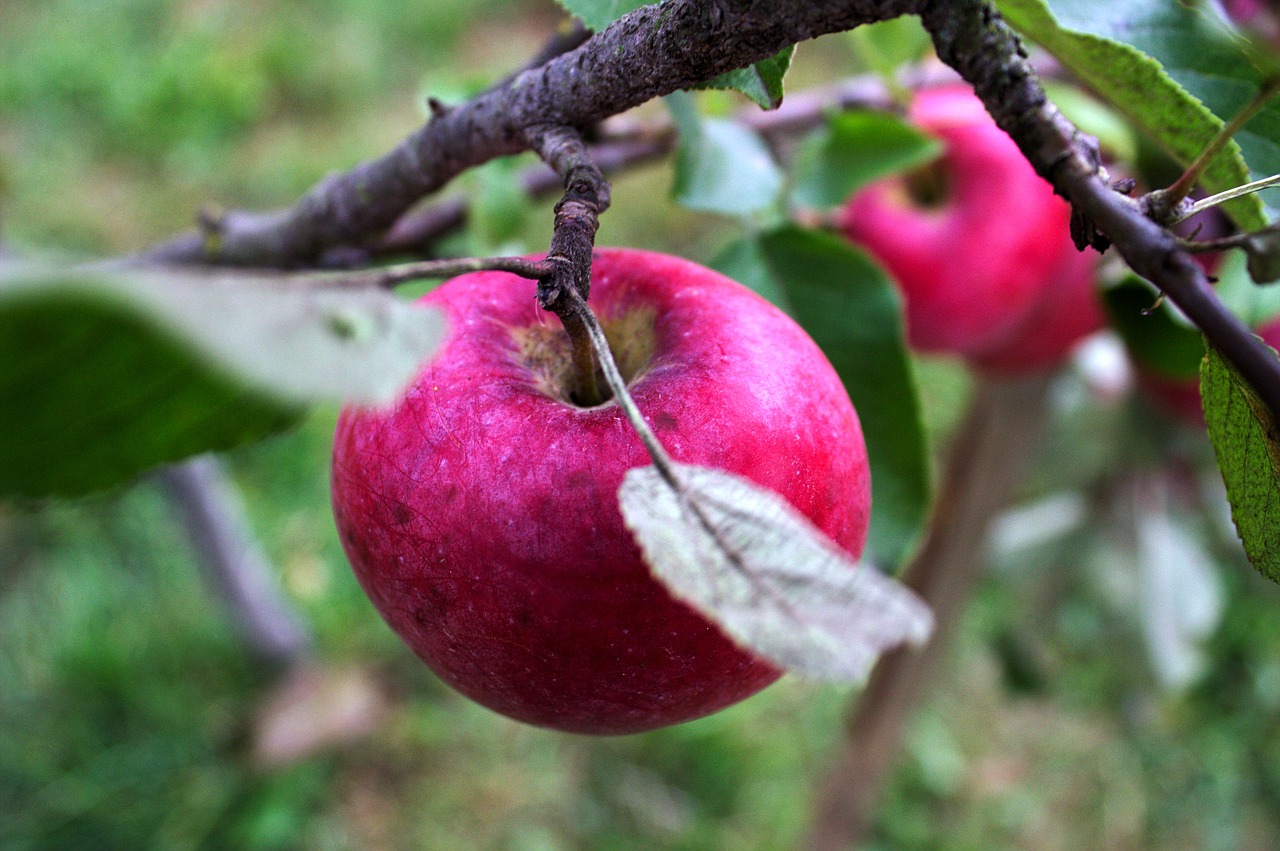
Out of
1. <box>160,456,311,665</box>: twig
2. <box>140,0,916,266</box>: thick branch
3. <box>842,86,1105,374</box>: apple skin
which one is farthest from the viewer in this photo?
<box>160,456,311,665</box>: twig

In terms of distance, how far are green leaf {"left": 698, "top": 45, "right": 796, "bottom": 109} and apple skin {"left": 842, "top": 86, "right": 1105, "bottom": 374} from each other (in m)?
0.44

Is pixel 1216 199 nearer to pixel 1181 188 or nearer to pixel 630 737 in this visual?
pixel 1181 188

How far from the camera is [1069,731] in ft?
5.24

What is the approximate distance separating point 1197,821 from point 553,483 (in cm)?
158

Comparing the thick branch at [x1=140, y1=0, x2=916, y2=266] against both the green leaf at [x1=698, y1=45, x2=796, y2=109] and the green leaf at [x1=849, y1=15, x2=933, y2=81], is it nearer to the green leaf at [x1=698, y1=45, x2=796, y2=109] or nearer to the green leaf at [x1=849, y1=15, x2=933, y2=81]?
the green leaf at [x1=698, y1=45, x2=796, y2=109]

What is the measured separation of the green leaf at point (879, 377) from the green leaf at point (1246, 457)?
0.61 ft

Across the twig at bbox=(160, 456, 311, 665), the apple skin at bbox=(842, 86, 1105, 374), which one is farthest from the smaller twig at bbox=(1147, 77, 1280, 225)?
the twig at bbox=(160, 456, 311, 665)

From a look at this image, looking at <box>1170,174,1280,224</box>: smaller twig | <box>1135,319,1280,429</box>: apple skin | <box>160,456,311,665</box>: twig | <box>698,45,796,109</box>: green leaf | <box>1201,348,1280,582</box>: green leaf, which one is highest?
<box>160,456,311,665</box>: twig

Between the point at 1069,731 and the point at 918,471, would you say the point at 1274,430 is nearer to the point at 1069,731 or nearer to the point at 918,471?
the point at 918,471

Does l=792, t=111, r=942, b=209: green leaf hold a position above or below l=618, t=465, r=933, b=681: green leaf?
above

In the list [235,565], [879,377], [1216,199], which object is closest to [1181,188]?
[1216,199]

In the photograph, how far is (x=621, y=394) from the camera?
273mm

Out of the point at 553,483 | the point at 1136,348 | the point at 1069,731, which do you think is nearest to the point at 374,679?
the point at 1069,731

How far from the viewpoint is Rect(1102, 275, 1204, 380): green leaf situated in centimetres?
59
